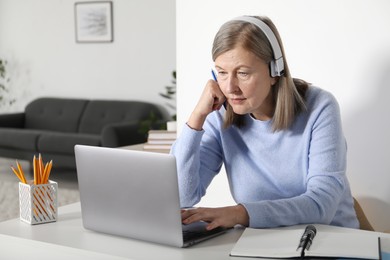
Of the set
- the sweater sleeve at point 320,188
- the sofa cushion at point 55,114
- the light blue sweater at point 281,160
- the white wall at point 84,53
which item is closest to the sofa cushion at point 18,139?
the sofa cushion at point 55,114

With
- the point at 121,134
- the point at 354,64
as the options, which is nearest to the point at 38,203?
the point at 354,64

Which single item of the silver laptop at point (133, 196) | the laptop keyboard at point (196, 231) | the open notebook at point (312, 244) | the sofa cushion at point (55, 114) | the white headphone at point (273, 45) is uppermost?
the white headphone at point (273, 45)

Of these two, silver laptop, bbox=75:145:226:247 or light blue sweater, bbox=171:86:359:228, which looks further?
light blue sweater, bbox=171:86:359:228

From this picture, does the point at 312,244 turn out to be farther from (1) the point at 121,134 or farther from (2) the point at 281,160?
(1) the point at 121,134

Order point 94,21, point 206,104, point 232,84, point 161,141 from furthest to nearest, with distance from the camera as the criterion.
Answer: point 94,21
point 161,141
point 206,104
point 232,84

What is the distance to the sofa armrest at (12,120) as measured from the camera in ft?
22.9

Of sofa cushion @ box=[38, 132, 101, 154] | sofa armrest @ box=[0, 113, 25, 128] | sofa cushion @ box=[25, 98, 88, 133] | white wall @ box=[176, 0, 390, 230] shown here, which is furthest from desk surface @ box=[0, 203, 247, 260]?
sofa armrest @ box=[0, 113, 25, 128]

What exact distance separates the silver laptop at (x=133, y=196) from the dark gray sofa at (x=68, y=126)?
13.6 ft

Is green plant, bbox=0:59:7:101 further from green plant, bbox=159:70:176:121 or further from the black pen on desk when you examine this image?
the black pen on desk

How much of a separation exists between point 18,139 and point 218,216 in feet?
16.9

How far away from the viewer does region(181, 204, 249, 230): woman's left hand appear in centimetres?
161

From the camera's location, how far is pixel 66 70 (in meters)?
7.23

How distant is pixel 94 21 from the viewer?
6.89 m

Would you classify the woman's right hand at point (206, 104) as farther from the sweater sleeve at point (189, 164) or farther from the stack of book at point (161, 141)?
the stack of book at point (161, 141)
